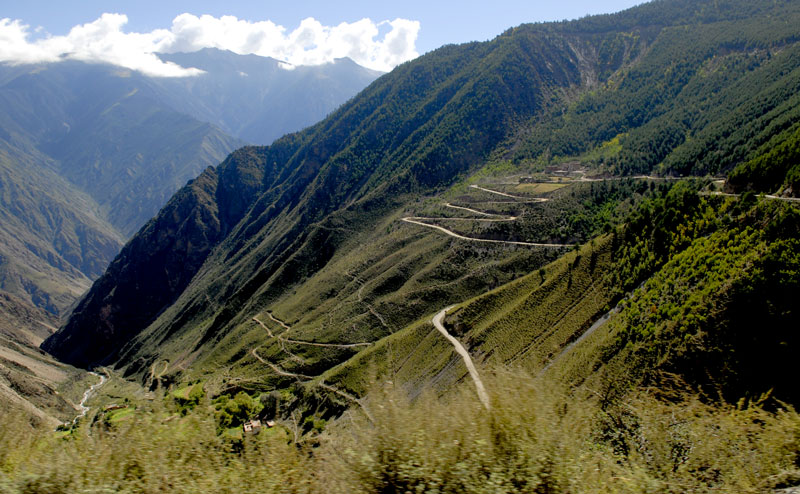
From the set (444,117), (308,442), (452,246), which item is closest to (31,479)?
(308,442)

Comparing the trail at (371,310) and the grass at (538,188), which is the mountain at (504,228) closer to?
the trail at (371,310)

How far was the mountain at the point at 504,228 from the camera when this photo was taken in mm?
51406

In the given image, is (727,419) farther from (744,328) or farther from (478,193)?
(478,193)

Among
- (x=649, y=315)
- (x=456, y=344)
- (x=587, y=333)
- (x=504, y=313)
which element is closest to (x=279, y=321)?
(x=456, y=344)

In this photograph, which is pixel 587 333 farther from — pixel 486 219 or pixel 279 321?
pixel 279 321

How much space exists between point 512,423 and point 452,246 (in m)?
74.5

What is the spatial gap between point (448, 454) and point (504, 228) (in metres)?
75.2

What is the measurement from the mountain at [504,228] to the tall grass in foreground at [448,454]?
7.94 metres

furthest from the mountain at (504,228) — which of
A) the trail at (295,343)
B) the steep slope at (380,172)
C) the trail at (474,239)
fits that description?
the steep slope at (380,172)

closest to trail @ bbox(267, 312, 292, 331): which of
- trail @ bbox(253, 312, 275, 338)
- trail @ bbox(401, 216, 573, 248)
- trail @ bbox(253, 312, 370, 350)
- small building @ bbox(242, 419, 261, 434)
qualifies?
trail @ bbox(253, 312, 370, 350)

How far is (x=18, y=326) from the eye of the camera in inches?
7608

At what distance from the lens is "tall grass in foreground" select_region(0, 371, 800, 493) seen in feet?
29.6

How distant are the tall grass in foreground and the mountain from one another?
794 cm

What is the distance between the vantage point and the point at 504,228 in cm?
8206
